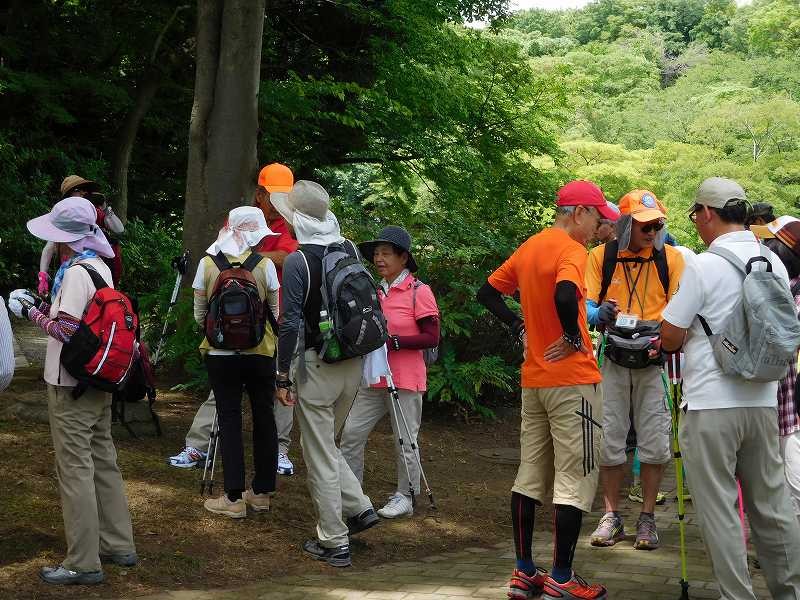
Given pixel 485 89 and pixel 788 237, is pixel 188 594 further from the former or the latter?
pixel 485 89

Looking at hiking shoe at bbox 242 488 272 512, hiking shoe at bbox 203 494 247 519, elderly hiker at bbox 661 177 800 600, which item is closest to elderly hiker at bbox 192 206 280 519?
hiking shoe at bbox 203 494 247 519

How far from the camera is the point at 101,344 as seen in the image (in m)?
5.38

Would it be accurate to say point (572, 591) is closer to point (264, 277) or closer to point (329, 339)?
point (329, 339)

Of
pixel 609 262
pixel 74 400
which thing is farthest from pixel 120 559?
pixel 609 262

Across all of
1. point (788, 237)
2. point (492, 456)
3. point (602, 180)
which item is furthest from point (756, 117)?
point (788, 237)

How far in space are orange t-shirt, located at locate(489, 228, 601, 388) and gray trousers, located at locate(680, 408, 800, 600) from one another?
0.74m

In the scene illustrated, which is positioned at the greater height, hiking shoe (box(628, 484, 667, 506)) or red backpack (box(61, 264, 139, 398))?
red backpack (box(61, 264, 139, 398))

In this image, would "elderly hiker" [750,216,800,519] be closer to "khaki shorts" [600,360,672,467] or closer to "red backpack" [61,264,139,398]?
"khaki shorts" [600,360,672,467]

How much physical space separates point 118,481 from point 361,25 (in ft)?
36.8

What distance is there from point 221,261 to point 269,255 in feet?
2.77

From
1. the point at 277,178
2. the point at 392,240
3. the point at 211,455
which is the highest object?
the point at 277,178

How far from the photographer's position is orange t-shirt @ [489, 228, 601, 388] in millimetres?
5328

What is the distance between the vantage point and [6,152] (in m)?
15.6

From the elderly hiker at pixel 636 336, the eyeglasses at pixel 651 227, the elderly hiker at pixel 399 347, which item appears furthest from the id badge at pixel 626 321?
the elderly hiker at pixel 399 347
